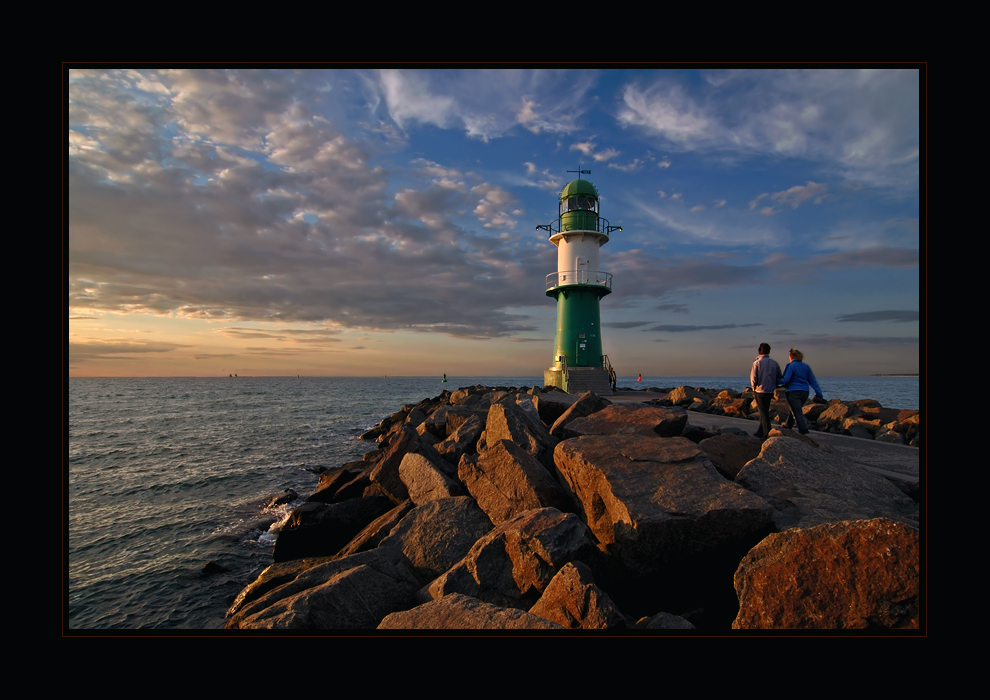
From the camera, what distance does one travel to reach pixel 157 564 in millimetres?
7582

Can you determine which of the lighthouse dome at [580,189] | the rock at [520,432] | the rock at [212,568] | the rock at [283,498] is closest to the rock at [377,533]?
the rock at [520,432]

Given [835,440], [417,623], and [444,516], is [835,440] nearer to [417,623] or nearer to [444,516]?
[444,516]

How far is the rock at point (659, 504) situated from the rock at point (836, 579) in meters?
0.57

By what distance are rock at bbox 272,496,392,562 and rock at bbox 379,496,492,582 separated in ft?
7.74

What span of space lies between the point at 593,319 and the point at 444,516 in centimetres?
1794

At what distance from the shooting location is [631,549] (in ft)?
11.0

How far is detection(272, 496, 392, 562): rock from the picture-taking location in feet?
21.4

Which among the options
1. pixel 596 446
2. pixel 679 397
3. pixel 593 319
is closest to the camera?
pixel 596 446

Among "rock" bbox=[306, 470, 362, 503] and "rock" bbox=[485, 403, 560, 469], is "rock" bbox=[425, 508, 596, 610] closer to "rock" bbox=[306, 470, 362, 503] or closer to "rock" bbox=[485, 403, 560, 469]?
"rock" bbox=[485, 403, 560, 469]

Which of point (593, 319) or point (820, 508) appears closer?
point (820, 508)

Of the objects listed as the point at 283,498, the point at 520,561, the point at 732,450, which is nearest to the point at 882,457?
the point at 732,450

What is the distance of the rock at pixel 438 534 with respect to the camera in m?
4.27

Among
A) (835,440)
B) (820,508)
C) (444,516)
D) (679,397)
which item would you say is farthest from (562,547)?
(679,397)
